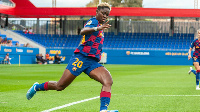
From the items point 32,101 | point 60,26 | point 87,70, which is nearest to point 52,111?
point 87,70

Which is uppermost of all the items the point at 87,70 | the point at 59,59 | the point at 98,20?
the point at 98,20

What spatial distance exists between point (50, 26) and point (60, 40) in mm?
5869

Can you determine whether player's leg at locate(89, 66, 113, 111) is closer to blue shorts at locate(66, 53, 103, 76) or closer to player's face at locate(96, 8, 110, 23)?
blue shorts at locate(66, 53, 103, 76)

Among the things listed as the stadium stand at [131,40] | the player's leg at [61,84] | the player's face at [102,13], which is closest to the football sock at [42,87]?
the player's leg at [61,84]

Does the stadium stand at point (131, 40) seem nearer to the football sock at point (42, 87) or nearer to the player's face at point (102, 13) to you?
the football sock at point (42, 87)

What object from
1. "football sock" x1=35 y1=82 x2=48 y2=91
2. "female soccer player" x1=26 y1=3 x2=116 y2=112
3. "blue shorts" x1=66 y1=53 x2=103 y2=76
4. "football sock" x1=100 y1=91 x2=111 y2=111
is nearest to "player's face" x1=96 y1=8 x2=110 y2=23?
"female soccer player" x1=26 y1=3 x2=116 y2=112

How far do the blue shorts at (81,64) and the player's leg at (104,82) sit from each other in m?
0.10

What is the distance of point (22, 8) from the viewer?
52.1m

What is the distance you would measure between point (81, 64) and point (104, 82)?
0.52 metres

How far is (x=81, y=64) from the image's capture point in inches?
242

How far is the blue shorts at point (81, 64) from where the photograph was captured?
614cm

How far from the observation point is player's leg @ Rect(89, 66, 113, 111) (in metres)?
5.86

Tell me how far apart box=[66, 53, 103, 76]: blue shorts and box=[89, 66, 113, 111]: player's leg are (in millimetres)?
102

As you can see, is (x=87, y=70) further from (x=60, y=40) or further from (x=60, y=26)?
(x=60, y=26)
